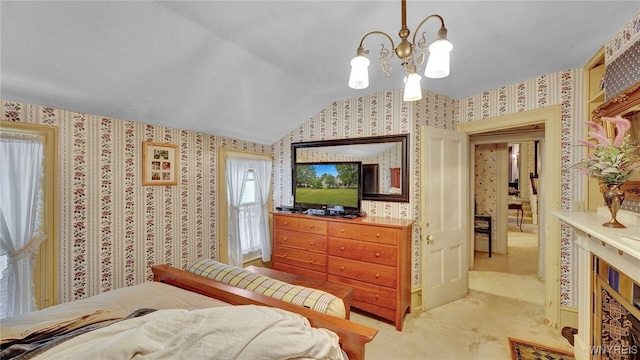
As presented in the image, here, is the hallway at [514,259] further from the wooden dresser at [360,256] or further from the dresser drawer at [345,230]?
the dresser drawer at [345,230]

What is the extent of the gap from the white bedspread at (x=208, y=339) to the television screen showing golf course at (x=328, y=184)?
6.79ft

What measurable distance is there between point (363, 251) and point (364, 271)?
0.20 m

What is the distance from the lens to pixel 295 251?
317 centimetres

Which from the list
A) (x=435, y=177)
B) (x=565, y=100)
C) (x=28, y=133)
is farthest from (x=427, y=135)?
(x=28, y=133)

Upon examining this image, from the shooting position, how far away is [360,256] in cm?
267

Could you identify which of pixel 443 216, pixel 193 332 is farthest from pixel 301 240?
pixel 193 332

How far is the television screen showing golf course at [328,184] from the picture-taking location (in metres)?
3.05

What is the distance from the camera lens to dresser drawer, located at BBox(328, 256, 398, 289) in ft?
8.23

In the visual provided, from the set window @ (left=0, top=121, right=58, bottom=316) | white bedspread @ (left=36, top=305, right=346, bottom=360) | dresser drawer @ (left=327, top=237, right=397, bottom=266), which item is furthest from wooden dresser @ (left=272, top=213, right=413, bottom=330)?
window @ (left=0, top=121, right=58, bottom=316)

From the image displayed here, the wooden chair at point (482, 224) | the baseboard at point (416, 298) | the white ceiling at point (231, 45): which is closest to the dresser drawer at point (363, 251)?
the baseboard at point (416, 298)

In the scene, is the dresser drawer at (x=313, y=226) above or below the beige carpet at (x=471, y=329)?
above

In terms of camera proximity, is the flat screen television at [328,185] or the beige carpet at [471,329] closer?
the beige carpet at [471,329]

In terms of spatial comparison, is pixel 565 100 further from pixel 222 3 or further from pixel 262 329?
pixel 262 329

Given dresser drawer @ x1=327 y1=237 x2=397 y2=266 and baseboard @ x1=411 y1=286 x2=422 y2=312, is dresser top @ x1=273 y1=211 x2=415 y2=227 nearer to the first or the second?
dresser drawer @ x1=327 y1=237 x2=397 y2=266
